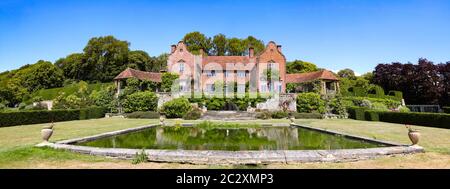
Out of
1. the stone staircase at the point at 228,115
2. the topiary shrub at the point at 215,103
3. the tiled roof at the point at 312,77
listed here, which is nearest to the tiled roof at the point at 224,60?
the tiled roof at the point at 312,77

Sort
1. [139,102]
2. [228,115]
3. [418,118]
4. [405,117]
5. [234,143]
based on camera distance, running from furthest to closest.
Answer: [139,102] < [228,115] < [405,117] < [418,118] < [234,143]

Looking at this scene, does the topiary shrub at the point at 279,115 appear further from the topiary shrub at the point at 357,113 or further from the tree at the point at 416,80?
the tree at the point at 416,80

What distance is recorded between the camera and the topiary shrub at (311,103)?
29.2m

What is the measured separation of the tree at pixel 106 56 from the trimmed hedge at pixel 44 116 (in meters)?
23.5

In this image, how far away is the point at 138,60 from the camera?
51.1 metres

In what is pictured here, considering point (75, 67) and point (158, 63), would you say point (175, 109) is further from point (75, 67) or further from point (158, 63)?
point (158, 63)

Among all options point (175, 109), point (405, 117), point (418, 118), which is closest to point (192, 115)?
point (175, 109)

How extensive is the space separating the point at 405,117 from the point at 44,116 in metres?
28.9

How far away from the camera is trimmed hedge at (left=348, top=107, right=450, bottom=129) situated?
1769cm

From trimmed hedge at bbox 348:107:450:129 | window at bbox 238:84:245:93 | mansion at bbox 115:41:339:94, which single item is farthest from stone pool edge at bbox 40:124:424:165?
mansion at bbox 115:41:339:94

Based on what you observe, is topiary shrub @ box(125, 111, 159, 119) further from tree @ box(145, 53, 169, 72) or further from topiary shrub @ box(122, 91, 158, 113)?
tree @ box(145, 53, 169, 72)

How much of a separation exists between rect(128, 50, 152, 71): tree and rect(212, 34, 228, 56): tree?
44.6 ft
